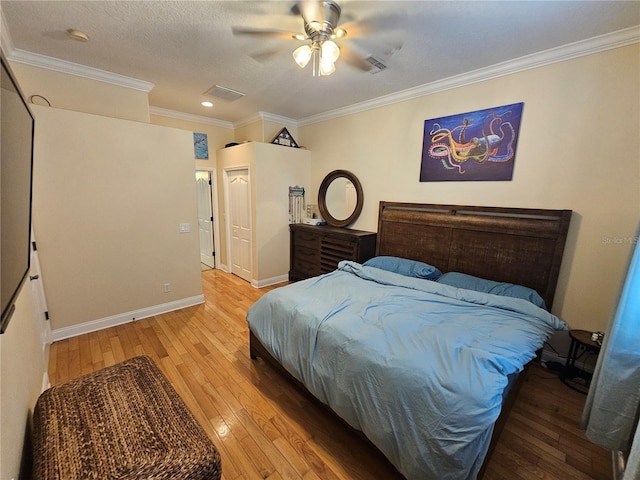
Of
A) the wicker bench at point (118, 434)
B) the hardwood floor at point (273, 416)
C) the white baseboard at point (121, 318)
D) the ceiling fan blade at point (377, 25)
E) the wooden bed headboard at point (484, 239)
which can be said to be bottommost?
the hardwood floor at point (273, 416)

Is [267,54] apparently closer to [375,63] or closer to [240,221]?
[375,63]

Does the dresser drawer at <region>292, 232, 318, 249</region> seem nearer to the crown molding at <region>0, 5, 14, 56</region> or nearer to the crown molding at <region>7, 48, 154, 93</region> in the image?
the crown molding at <region>7, 48, 154, 93</region>

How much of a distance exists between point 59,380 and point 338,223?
3.40m

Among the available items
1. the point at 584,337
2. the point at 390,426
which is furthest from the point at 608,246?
the point at 390,426

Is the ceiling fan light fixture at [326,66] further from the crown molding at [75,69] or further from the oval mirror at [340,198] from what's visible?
the crown molding at [75,69]

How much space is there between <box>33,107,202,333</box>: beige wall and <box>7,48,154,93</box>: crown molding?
531 mm

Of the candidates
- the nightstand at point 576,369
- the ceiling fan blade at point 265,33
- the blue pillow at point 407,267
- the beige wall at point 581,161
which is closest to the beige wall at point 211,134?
the ceiling fan blade at point 265,33

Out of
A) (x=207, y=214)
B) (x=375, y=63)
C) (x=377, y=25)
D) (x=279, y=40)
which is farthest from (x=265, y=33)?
(x=207, y=214)

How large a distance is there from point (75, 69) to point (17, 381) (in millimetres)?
2960

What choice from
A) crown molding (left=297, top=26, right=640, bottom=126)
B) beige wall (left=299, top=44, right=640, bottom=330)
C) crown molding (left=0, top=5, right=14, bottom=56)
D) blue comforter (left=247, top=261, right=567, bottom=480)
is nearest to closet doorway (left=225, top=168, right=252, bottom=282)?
crown molding (left=297, top=26, right=640, bottom=126)

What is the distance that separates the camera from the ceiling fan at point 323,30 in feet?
5.58

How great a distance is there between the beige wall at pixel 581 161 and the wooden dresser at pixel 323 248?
122 centimetres

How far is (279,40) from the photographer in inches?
84.7

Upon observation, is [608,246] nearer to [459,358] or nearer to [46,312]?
[459,358]
